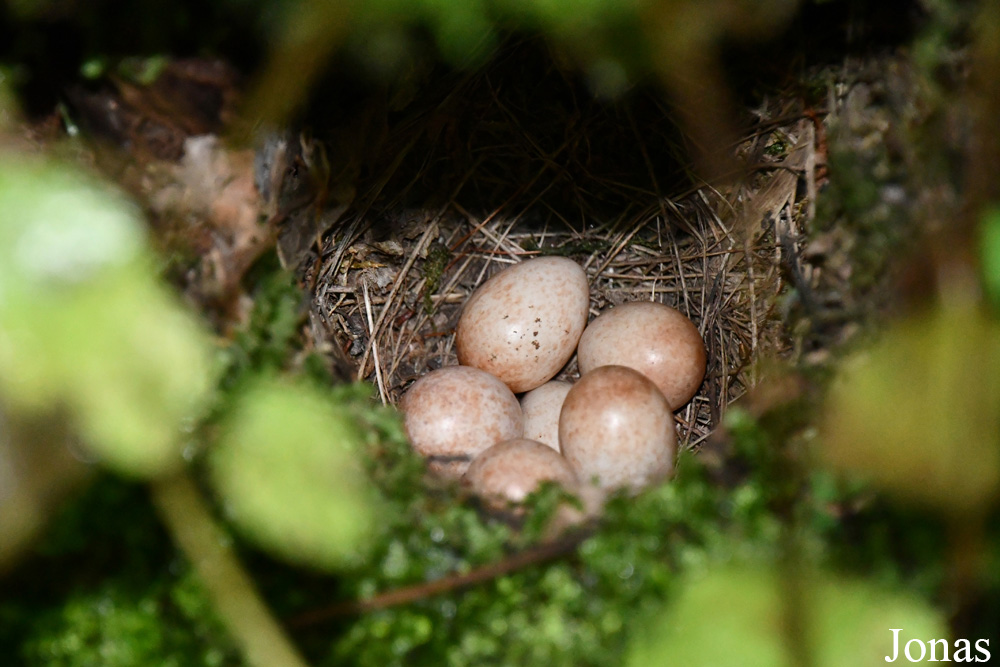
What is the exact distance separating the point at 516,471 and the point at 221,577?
416 mm

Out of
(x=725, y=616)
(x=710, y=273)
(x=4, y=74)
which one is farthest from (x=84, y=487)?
(x=710, y=273)

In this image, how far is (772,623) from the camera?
0.57 m

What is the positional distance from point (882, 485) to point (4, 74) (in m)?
1.09

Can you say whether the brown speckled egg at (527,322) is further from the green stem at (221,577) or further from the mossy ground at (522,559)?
the green stem at (221,577)

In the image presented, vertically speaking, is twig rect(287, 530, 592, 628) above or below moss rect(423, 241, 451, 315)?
below

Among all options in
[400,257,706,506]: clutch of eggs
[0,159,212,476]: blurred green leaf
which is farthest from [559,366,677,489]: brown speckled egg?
[0,159,212,476]: blurred green leaf

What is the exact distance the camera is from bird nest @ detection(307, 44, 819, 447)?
1.24 m

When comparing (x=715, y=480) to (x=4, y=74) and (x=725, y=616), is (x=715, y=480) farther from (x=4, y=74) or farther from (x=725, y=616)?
(x=4, y=74)

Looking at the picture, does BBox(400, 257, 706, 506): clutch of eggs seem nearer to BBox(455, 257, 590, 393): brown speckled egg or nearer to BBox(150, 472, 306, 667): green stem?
BBox(455, 257, 590, 393): brown speckled egg

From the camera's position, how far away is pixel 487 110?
4.30 feet

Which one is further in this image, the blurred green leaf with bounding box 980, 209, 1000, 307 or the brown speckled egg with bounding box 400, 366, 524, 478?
the brown speckled egg with bounding box 400, 366, 524, 478

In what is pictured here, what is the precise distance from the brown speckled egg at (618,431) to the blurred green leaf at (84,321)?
2.36ft

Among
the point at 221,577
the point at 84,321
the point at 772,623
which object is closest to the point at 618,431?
the point at 772,623

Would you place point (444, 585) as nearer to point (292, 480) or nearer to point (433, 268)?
point (292, 480)
